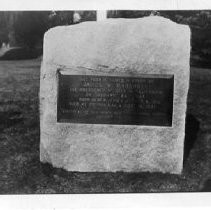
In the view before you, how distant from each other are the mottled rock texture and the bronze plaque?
2.7 inches

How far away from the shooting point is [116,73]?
4.54m

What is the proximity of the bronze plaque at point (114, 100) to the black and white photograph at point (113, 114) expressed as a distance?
0.04 feet

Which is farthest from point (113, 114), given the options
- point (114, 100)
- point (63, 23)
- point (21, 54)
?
point (21, 54)

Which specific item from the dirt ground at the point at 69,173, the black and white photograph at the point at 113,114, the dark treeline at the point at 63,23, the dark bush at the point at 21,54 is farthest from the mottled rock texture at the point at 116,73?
the dark bush at the point at 21,54

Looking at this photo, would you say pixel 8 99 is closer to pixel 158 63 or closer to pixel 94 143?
pixel 94 143

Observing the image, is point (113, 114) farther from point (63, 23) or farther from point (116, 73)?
point (63, 23)

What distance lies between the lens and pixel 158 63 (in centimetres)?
445

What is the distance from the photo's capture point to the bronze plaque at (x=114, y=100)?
4.58 m

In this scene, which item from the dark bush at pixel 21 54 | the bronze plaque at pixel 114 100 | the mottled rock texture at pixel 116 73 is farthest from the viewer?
the dark bush at pixel 21 54

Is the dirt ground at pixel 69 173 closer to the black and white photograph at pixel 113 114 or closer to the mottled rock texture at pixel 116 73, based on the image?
the black and white photograph at pixel 113 114

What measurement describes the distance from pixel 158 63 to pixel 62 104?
119 centimetres

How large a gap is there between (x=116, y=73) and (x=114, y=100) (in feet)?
1.06
